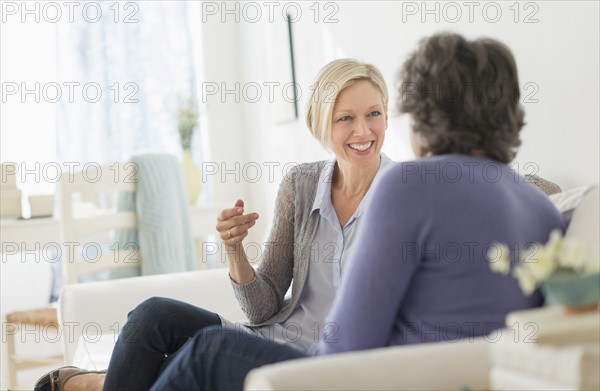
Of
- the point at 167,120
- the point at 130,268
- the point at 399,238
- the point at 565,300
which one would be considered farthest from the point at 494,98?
the point at 167,120

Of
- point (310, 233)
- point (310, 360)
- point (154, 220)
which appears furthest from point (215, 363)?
point (154, 220)

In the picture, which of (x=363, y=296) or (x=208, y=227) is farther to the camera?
(x=208, y=227)

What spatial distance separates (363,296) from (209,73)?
3967mm

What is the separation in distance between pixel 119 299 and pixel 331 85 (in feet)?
2.94

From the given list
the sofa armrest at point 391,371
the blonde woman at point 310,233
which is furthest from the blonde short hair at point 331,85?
the sofa armrest at point 391,371

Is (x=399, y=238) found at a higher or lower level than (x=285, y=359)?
higher

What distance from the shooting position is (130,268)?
3.57 m

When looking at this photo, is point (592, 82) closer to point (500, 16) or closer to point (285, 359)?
point (500, 16)

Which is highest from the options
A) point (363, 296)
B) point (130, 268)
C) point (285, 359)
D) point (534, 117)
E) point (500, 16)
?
point (500, 16)

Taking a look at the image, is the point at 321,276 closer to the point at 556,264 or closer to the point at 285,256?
the point at 285,256

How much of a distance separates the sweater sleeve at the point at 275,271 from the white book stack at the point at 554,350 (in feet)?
3.48

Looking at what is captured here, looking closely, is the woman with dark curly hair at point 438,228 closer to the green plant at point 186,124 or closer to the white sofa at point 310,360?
the white sofa at point 310,360

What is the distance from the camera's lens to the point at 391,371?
1175 mm

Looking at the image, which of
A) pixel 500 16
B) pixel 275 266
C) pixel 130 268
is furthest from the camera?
pixel 130 268
